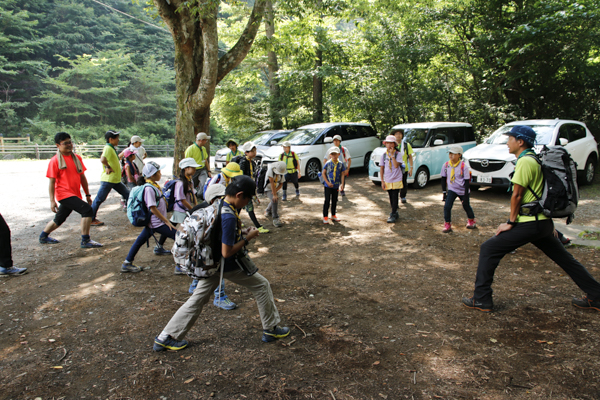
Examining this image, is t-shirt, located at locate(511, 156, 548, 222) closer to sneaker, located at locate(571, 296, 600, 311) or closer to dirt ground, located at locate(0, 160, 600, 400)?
sneaker, located at locate(571, 296, 600, 311)

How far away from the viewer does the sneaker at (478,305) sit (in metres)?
4.07

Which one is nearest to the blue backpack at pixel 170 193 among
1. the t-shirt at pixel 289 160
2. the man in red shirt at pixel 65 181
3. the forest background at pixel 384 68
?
the man in red shirt at pixel 65 181

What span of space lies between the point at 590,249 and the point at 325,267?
13.2 feet

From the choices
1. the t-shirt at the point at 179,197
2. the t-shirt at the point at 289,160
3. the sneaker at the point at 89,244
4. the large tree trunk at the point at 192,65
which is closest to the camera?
the t-shirt at the point at 179,197

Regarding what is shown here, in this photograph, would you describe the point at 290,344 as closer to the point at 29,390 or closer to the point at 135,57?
the point at 29,390

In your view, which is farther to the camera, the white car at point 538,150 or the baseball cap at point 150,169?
the white car at point 538,150

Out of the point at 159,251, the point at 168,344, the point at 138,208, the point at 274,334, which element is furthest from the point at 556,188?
the point at 159,251

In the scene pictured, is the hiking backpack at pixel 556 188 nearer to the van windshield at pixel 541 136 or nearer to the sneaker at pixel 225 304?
the sneaker at pixel 225 304

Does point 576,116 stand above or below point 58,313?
above

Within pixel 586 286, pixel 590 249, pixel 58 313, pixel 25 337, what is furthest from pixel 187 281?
pixel 590 249

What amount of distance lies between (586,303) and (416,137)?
8.53m

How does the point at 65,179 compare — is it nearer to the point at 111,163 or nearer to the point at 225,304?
the point at 111,163

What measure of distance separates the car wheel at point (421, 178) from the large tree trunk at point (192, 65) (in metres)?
5.98

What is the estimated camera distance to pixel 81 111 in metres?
32.6
